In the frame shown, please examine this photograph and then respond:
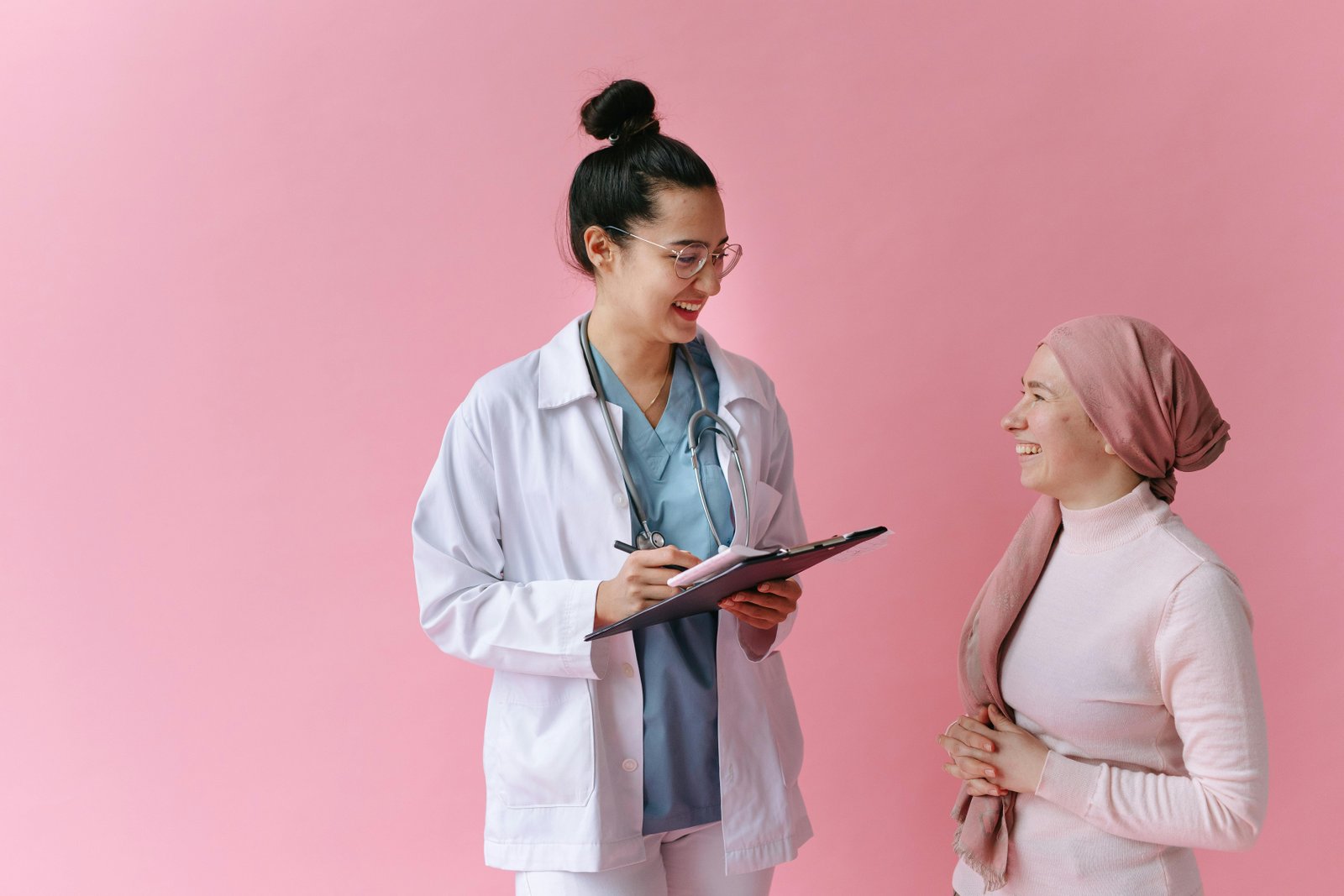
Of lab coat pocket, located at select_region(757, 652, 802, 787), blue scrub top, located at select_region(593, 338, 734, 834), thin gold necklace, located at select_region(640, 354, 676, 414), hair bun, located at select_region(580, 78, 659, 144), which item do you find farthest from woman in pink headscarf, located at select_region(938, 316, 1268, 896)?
hair bun, located at select_region(580, 78, 659, 144)

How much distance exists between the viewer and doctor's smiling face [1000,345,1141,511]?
1.69 m

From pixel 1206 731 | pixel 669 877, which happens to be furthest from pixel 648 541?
pixel 1206 731

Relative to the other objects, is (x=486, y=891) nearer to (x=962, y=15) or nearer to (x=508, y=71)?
(x=508, y=71)

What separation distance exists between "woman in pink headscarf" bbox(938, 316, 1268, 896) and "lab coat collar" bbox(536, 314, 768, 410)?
19.4 inches

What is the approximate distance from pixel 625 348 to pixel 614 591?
46 cm

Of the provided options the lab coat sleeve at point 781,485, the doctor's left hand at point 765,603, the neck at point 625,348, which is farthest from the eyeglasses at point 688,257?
the doctor's left hand at point 765,603

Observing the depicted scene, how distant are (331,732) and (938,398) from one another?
1762 millimetres

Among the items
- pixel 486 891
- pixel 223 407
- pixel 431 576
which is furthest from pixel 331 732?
pixel 431 576

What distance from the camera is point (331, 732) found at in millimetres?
2941

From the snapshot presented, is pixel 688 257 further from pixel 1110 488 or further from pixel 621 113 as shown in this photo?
pixel 1110 488

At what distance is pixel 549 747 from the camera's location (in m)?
1.81

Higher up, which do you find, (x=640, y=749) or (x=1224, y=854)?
(x=640, y=749)

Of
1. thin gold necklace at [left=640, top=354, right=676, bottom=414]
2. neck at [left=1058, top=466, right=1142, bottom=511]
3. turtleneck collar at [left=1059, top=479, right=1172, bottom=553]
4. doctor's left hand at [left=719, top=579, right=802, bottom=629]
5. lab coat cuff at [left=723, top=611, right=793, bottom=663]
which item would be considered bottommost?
lab coat cuff at [left=723, top=611, right=793, bottom=663]

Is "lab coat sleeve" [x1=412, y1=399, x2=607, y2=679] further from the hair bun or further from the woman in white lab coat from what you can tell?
the hair bun
